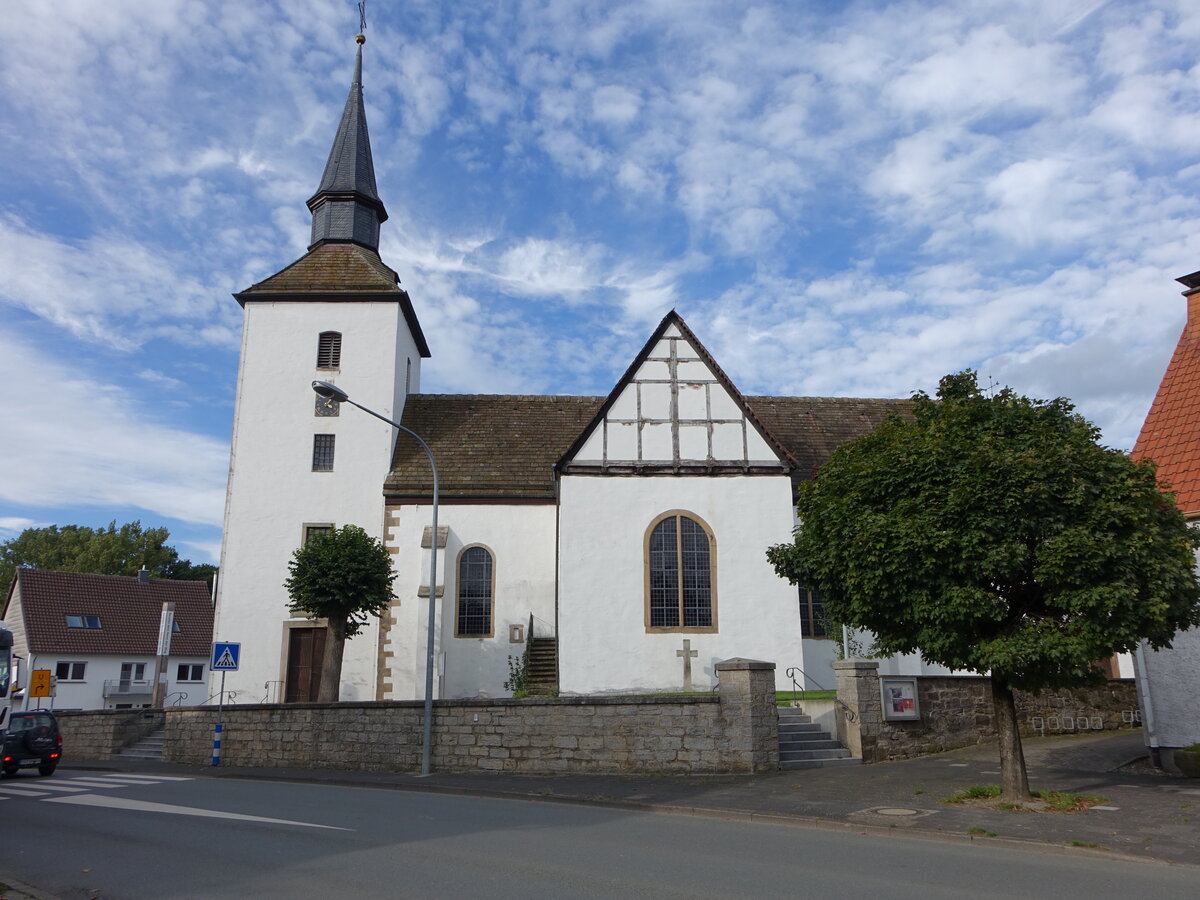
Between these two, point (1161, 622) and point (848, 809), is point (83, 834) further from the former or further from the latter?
point (1161, 622)

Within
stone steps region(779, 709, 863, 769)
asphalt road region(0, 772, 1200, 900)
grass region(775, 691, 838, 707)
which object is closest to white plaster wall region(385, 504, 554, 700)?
grass region(775, 691, 838, 707)

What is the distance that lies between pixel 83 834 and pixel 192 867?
3.18m

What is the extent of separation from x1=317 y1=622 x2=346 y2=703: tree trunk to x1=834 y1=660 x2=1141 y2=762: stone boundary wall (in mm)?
11372

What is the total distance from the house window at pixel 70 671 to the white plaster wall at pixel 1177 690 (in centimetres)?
4850

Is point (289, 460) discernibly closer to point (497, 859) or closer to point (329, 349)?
point (329, 349)

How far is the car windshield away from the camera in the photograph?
19362 mm

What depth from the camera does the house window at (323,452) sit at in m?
26.3

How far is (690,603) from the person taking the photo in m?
21.9

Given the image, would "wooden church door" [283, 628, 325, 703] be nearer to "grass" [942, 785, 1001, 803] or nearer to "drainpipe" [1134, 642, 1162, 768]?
"grass" [942, 785, 1001, 803]

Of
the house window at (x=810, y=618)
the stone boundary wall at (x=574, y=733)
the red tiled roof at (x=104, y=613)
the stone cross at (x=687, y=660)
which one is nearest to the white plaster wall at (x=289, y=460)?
the stone boundary wall at (x=574, y=733)

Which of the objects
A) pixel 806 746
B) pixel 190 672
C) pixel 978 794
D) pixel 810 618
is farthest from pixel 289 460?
pixel 190 672

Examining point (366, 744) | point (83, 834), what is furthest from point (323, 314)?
point (83, 834)

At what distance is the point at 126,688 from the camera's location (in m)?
48.6

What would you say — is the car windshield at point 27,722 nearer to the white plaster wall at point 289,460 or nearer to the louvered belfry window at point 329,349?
the white plaster wall at point 289,460
